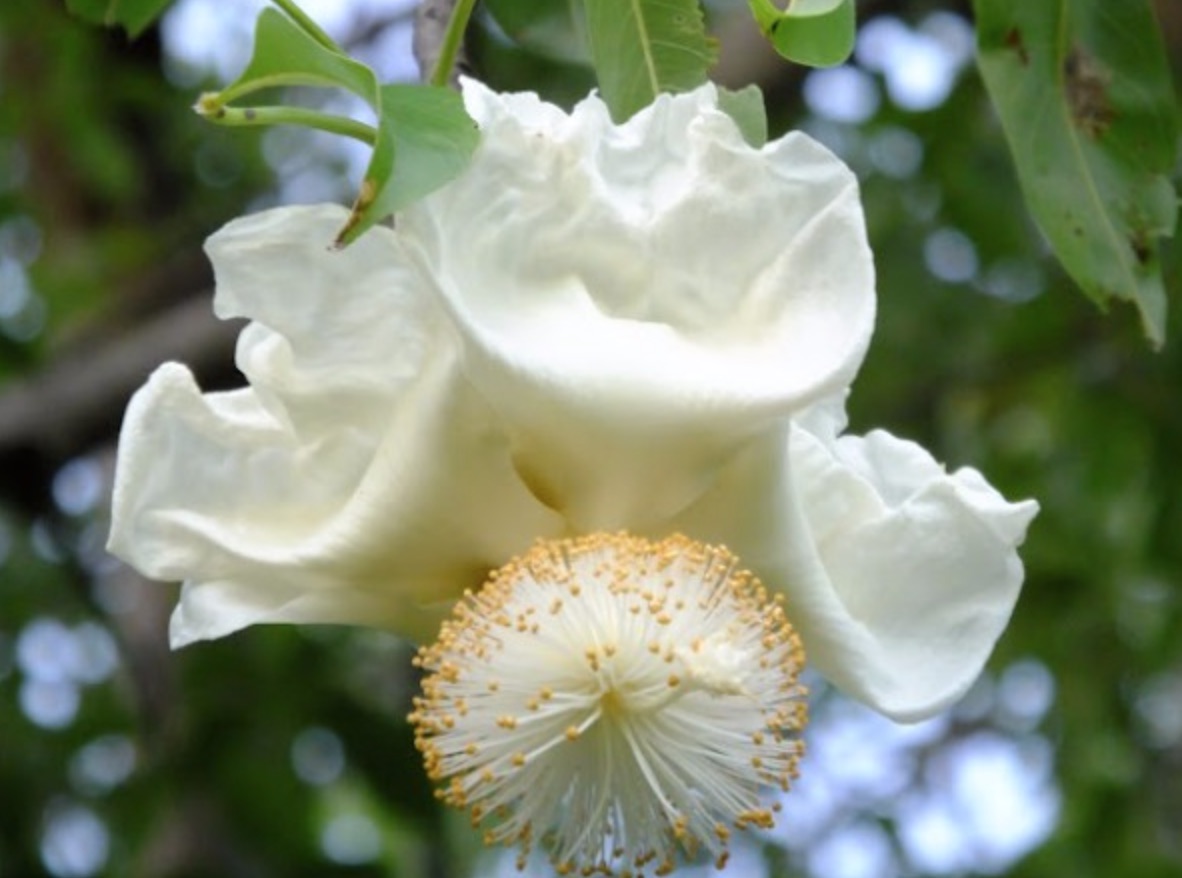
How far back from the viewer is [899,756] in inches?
151

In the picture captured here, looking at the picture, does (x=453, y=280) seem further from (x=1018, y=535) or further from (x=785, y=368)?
(x=1018, y=535)

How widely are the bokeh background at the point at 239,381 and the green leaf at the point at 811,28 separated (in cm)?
124

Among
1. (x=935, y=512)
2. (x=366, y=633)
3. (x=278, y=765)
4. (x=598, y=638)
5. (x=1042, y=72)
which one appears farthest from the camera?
(x=366, y=633)

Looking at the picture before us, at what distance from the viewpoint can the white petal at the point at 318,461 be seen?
108 centimetres

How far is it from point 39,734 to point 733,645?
2.03m

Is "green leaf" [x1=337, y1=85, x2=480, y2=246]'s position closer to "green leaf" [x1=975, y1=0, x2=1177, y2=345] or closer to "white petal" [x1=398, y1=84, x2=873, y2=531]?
"white petal" [x1=398, y1=84, x2=873, y2=531]

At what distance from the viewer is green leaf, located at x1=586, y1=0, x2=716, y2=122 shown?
44.2 inches

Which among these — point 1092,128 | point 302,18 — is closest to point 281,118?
point 302,18

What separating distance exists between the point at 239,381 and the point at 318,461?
1.23 m

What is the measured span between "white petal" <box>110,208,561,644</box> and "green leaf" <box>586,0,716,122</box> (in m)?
0.15

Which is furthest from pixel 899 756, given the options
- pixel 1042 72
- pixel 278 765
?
pixel 1042 72

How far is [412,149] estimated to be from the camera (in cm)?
97

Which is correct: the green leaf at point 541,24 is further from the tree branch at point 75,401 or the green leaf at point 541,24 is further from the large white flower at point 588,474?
the tree branch at point 75,401

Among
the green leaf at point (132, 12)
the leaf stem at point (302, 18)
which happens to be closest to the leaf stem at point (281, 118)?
the leaf stem at point (302, 18)
